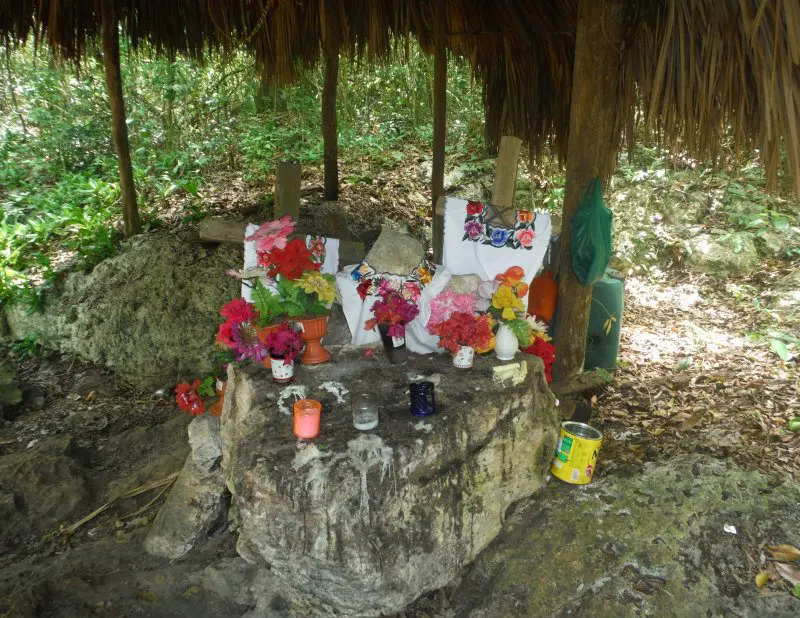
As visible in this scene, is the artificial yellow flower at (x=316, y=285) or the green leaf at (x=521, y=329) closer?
the artificial yellow flower at (x=316, y=285)

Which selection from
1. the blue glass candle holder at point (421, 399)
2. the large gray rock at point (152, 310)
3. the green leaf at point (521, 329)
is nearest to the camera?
the blue glass candle holder at point (421, 399)

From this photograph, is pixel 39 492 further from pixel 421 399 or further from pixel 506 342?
pixel 506 342

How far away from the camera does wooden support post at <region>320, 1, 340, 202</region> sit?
4781 mm

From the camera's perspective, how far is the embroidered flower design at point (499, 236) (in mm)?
3123

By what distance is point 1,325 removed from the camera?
4.90 metres

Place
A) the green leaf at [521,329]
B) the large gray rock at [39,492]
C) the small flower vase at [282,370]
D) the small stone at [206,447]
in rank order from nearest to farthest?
the small flower vase at [282,370], the green leaf at [521,329], the small stone at [206,447], the large gray rock at [39,492]

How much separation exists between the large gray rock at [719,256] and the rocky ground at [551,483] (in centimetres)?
7

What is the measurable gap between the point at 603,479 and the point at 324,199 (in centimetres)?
352

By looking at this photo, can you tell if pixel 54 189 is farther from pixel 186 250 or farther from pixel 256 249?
pixel 256 249

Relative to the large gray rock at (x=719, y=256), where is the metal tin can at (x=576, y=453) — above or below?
below

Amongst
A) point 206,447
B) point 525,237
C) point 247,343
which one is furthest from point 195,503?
point 525,237

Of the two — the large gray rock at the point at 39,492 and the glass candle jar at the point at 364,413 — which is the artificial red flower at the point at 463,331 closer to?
the glass candle jar at the point at 364,413

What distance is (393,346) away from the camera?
2.77 m

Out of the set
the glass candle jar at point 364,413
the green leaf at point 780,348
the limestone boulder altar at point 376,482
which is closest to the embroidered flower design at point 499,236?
the limestone boulder altar at point 376,482
